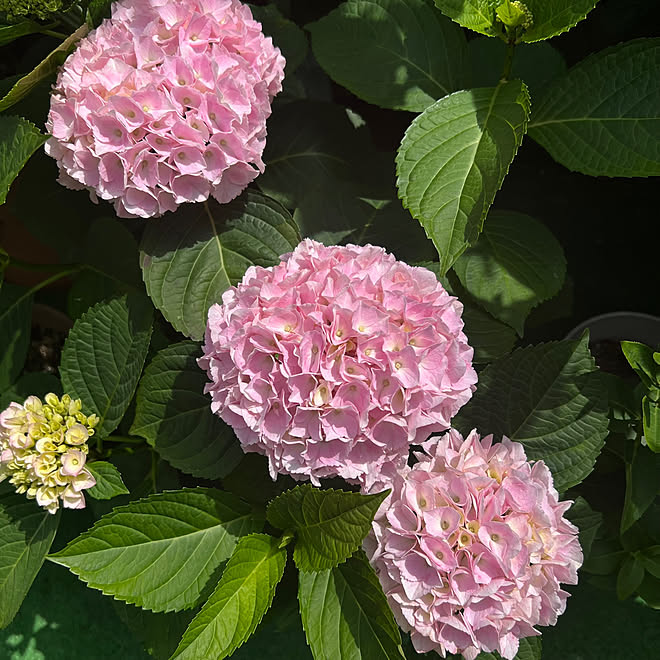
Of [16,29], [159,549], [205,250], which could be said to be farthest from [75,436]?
[16,29]

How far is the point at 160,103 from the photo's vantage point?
741mm

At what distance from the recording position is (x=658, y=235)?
4.70ft

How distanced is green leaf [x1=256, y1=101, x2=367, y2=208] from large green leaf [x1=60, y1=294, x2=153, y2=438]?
25cm

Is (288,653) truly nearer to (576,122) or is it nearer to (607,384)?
A: (607,384)

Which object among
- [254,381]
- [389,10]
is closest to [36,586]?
[254,381]

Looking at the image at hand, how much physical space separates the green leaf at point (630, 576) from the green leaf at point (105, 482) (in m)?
0.64

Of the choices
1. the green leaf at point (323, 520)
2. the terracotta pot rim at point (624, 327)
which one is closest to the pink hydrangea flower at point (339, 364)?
the green leaf at point (323, 520)

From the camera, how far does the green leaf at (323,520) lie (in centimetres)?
65

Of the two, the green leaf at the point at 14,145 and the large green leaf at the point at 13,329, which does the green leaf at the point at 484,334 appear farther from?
the large green leaf at the point at 13,329

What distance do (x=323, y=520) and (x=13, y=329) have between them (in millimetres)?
594

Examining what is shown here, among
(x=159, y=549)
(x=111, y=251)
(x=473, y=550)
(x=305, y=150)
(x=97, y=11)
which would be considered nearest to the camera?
(x=473, y=550)

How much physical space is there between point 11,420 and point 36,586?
2.22 ft

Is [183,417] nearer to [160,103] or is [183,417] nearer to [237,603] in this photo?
[237,603]

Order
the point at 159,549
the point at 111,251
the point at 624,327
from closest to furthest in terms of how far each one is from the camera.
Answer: the point at 159,549, the point at 111,251, the point at 624,327
